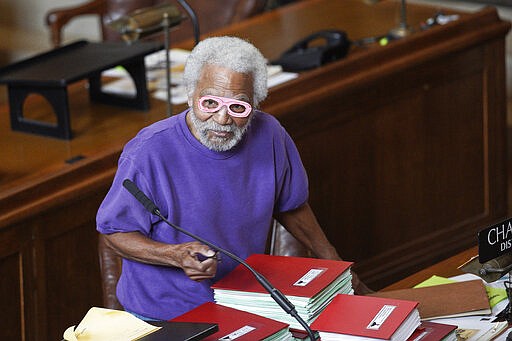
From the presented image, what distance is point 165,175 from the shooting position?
105 inches

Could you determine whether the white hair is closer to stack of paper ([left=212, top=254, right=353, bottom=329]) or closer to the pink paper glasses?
the pink paper glasses

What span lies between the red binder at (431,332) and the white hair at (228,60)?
695 mm

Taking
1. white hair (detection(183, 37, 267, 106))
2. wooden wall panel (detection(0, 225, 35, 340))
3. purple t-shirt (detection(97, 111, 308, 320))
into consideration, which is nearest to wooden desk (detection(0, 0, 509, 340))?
wooden wall panel (detection(0, 225, 35, 340))

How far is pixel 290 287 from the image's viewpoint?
237cm

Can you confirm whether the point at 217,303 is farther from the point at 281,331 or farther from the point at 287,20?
the point at 287,20

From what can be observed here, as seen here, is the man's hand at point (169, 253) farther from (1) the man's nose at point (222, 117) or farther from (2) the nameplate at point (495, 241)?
(2) the nameplate at point (495, 241)

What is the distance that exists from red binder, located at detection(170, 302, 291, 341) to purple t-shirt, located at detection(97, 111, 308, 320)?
380mm

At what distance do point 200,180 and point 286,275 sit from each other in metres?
0.39

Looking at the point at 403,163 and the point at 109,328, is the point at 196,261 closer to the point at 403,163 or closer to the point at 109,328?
the point at 109,328

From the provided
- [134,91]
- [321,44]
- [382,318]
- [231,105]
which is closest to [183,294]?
[231,105]

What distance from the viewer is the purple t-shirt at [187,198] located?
266cm

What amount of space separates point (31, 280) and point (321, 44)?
72.7 inches

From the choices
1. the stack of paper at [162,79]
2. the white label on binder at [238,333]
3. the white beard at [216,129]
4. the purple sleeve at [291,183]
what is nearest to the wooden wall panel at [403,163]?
the stack of paper at [162,79]

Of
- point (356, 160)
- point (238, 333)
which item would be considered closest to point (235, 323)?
point (238, 333)
